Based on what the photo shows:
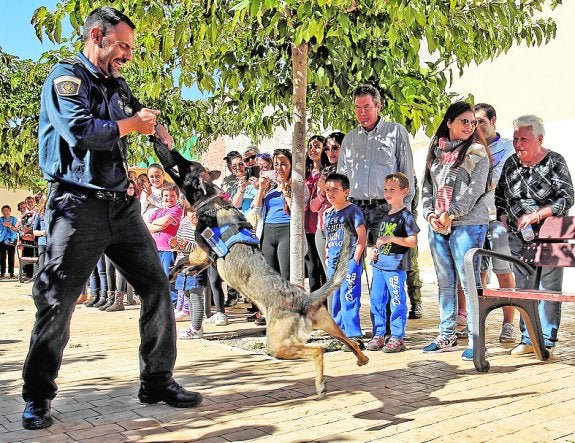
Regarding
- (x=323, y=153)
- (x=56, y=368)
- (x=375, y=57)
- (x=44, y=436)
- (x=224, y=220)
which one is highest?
(x=375, y=57)

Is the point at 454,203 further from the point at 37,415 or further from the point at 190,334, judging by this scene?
the point at 37,415

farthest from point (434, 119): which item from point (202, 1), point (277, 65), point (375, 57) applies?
point (202, 1)

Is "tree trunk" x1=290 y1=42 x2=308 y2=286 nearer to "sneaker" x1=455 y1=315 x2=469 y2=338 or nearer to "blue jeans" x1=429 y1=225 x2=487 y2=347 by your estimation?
"blue jeans" x1=429 y1=225 x2=487 y2=347

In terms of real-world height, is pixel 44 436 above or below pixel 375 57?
below

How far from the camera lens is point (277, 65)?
7426 millimetres

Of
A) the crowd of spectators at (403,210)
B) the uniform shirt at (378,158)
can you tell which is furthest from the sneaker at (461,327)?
the uniform shirt at (378,158)

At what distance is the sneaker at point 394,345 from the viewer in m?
6.04

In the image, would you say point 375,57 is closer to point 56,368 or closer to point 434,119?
point 434,119

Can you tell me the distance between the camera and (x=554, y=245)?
552cm

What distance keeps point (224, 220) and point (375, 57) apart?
3.01 m

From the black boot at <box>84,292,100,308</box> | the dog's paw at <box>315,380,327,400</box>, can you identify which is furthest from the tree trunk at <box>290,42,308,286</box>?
the black boot at <box>84,292,100,308</box>

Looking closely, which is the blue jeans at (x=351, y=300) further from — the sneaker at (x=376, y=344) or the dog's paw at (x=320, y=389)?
the dog's paw at (x=320, y=389)

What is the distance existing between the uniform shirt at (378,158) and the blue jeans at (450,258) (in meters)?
0.62

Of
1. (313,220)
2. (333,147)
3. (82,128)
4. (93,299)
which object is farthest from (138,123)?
(93,299)
